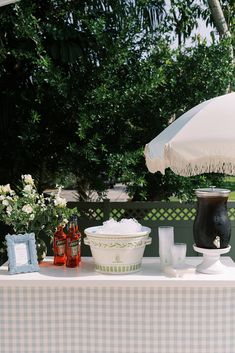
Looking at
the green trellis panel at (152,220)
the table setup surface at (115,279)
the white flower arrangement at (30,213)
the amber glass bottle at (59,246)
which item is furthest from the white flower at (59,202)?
the green trellis panel at (152,220)

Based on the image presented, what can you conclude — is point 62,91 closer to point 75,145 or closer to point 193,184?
point 75,145

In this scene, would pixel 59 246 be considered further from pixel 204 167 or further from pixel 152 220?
pixel 152 220

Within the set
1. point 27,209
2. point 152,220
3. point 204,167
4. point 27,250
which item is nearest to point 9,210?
point 27,209

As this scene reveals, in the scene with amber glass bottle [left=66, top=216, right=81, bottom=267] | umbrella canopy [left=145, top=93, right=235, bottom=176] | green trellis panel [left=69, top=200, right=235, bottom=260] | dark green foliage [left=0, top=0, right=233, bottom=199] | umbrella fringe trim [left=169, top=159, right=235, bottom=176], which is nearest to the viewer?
umbrella canopy [left=145, top=93, right=235, bottom=176]

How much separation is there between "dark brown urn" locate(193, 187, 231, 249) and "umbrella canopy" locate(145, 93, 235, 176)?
143mm

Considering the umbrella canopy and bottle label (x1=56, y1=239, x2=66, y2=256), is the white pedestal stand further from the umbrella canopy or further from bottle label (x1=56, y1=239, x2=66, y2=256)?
bottle label (x1=56, y1=239, x2=66, y2=256)

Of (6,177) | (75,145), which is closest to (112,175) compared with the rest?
(75,145)

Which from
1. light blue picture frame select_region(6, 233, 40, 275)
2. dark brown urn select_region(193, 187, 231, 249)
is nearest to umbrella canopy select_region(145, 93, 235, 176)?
dark brown urn select_region(193, 187, 231, 249)

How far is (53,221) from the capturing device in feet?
9.61

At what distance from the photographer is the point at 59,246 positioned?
2.90 meters

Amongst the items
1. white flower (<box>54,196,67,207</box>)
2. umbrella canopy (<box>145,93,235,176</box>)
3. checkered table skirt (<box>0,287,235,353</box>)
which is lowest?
checkered table skirt (<box>0,287,235,353</box>)

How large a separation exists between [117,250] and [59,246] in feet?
1.27

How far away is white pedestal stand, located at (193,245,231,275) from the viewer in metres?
2.73

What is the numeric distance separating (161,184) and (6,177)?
1.78m
